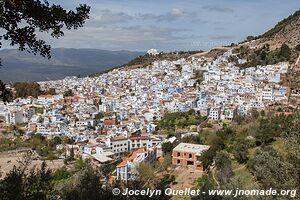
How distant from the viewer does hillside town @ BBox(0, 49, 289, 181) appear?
31.9 m

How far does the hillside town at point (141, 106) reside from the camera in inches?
1255

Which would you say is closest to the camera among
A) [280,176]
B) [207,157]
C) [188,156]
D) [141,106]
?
[280,176]

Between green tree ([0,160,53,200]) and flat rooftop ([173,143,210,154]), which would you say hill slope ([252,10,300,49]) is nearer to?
flat rooftop ([173,143,210,154])

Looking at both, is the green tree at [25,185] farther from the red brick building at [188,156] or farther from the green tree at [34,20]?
the red brick building at [188,156]

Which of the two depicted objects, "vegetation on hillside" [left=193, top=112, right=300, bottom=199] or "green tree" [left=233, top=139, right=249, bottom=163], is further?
"green tree" [left=233, top=139, right=249, bottom=163]

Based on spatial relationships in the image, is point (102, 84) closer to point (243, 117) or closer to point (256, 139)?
point (243, 117)

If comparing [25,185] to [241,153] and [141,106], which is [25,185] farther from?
[141,106]

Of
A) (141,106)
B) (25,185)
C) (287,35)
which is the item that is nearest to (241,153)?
(25,185)

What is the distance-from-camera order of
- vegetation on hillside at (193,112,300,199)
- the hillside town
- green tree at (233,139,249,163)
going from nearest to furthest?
1. vegetation on hillside at (193,112,300,199)
2. green tree at (233,139,249,163)
3. the hillside town

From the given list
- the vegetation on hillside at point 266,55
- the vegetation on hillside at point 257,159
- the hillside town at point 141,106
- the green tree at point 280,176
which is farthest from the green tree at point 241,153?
the vegetation on hillside at point 266,55

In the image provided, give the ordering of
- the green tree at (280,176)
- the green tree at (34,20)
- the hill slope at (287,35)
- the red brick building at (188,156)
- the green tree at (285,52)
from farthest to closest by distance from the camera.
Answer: the hill slope at (287,35) → the green tree at (285,52) → the red brick building at (188,156) → the green tree at (280,176) → the green tree at (34,20)

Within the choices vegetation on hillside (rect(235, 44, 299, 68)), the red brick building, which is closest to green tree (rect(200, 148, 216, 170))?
the red brick building

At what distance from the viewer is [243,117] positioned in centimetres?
3469

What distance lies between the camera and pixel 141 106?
164 feet
